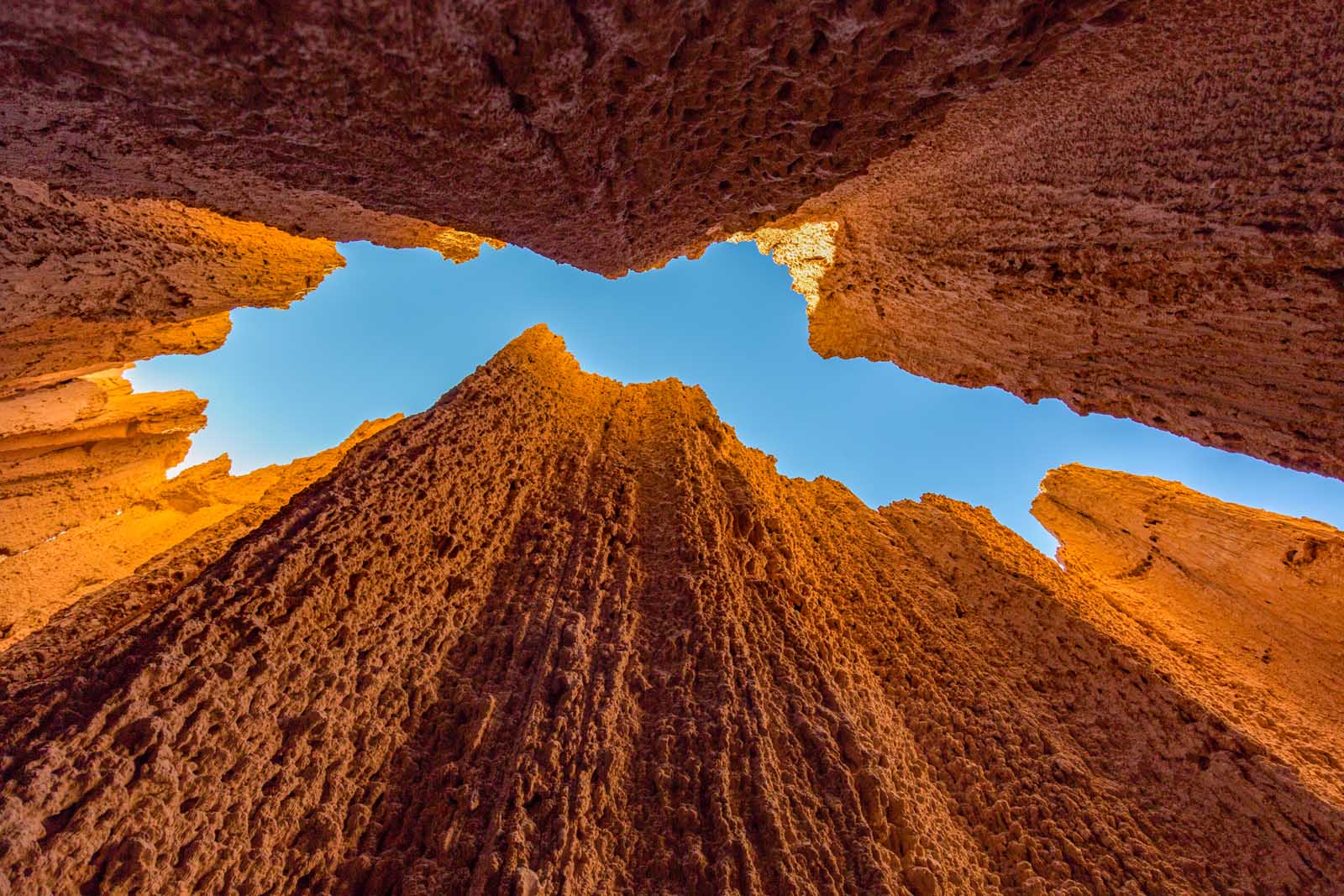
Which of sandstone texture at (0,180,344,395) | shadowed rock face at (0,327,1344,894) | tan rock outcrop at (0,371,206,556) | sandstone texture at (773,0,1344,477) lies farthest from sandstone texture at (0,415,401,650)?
sandstone texture at (773,0,1344,477)

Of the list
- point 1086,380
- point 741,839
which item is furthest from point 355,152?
point 1086,380

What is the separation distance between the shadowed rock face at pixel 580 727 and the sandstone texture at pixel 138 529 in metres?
3.17

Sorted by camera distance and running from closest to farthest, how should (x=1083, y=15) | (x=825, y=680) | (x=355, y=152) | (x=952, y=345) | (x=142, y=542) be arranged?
(x=1083, y=15), (x=355, y=152), (x=825, y=680), (x=952, y=345), (x=142, y=542)

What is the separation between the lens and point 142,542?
9.38 meters

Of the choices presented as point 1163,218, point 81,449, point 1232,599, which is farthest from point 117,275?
point 1232,599

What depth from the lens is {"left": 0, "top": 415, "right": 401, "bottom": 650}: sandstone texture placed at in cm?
738

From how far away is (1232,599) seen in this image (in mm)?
6500

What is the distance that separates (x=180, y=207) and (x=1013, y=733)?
8.85 metres

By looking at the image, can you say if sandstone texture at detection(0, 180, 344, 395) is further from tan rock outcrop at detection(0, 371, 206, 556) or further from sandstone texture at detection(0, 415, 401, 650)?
sandstone texture at detection(0, 415, 401, 650)

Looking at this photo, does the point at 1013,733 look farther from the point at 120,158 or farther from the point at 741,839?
the point at 120,158

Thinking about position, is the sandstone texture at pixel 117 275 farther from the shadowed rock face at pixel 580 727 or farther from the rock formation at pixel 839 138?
the shadowed rock face at pixel 580 727

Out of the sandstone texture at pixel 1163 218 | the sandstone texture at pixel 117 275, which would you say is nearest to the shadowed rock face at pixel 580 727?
the sandstone texture at pixel 1163 218

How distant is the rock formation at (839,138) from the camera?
1.92m

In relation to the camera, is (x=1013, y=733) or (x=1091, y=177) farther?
(x=1013, y=733)
